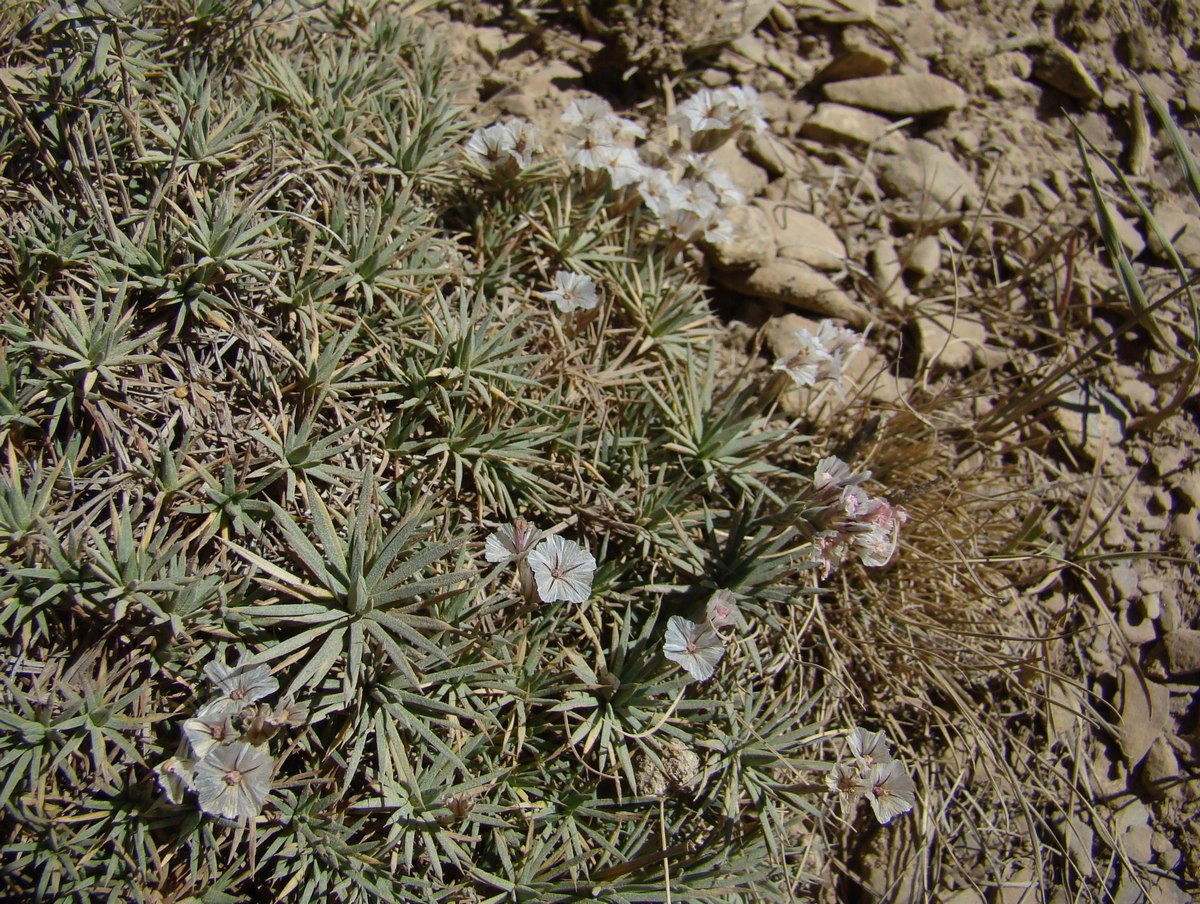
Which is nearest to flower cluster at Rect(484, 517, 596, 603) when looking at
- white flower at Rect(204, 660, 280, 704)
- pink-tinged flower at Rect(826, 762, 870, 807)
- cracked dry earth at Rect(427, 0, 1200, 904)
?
white flower at Rect(204, 660, 280, 704)

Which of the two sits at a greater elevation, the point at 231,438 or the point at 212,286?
the point at 212,286

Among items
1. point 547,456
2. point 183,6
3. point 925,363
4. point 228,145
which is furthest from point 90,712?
point 925,363

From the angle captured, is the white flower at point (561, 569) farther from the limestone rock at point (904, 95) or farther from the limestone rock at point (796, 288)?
the limestone rock at point (904, 95)

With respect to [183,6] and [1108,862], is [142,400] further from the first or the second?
[1108,862]

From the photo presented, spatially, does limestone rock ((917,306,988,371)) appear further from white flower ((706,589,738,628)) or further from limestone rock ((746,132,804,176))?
white flower ((706,589,738,628))

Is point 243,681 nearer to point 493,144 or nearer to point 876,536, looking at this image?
point 876,536

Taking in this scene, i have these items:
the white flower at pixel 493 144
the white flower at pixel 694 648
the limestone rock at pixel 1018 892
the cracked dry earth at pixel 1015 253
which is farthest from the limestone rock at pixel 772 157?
the limestone rock at pixel 1018 892

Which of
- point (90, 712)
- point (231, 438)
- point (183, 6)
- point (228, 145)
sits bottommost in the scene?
point (90, 712)

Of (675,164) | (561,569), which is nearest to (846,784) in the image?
(561,569)
